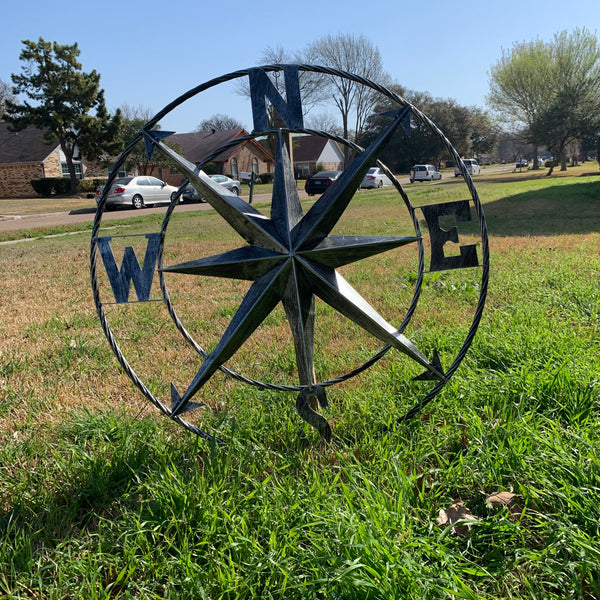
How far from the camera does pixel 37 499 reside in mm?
2148

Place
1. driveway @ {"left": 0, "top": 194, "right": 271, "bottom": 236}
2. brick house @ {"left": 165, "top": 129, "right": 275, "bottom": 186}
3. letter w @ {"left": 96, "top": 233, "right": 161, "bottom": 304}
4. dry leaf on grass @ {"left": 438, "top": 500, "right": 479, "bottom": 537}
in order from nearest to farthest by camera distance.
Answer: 1. dry leaf on grass @ {"left": 438, "top": 500, "right": 479, "bottom": 537}
2. letter w @ {"left": 96, "top": 233, "right": 161, "bottom": 304}
3. driveway @ {"left": 0, "top": 194, "right": 271, "bottom": 236}
4. brick house @ {"left": 165, "top": 129, "right": 275, "bottom": 186}

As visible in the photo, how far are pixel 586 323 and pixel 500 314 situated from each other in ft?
2.04

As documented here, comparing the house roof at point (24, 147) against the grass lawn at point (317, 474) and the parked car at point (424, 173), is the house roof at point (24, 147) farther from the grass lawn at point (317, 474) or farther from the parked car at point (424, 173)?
the grass lawn at point (317, 474)

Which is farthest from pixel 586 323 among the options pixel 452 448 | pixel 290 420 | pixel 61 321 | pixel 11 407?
pixel 61 321

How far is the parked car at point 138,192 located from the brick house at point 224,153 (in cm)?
1865

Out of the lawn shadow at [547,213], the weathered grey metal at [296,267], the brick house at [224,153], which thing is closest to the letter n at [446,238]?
the weathered grey metal at [296,267]

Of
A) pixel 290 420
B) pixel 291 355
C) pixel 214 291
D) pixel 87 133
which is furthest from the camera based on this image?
pixel 87 133

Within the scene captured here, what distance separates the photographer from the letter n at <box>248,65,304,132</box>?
246 centimetres

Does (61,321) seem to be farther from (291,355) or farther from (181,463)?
(181,463)

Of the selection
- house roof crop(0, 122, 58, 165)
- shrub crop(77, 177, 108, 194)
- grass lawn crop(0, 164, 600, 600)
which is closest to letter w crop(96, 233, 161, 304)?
grass lawn crop(0, 164, 600, 600)

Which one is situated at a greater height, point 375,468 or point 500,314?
point 500,314

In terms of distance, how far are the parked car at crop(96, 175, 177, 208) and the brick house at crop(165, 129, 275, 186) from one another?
18.7 meters

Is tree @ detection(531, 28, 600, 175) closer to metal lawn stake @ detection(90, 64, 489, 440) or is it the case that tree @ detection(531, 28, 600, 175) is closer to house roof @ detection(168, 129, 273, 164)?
house roof @ detection(168, 129, 273, 164)

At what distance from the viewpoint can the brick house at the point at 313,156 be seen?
58.4 m
